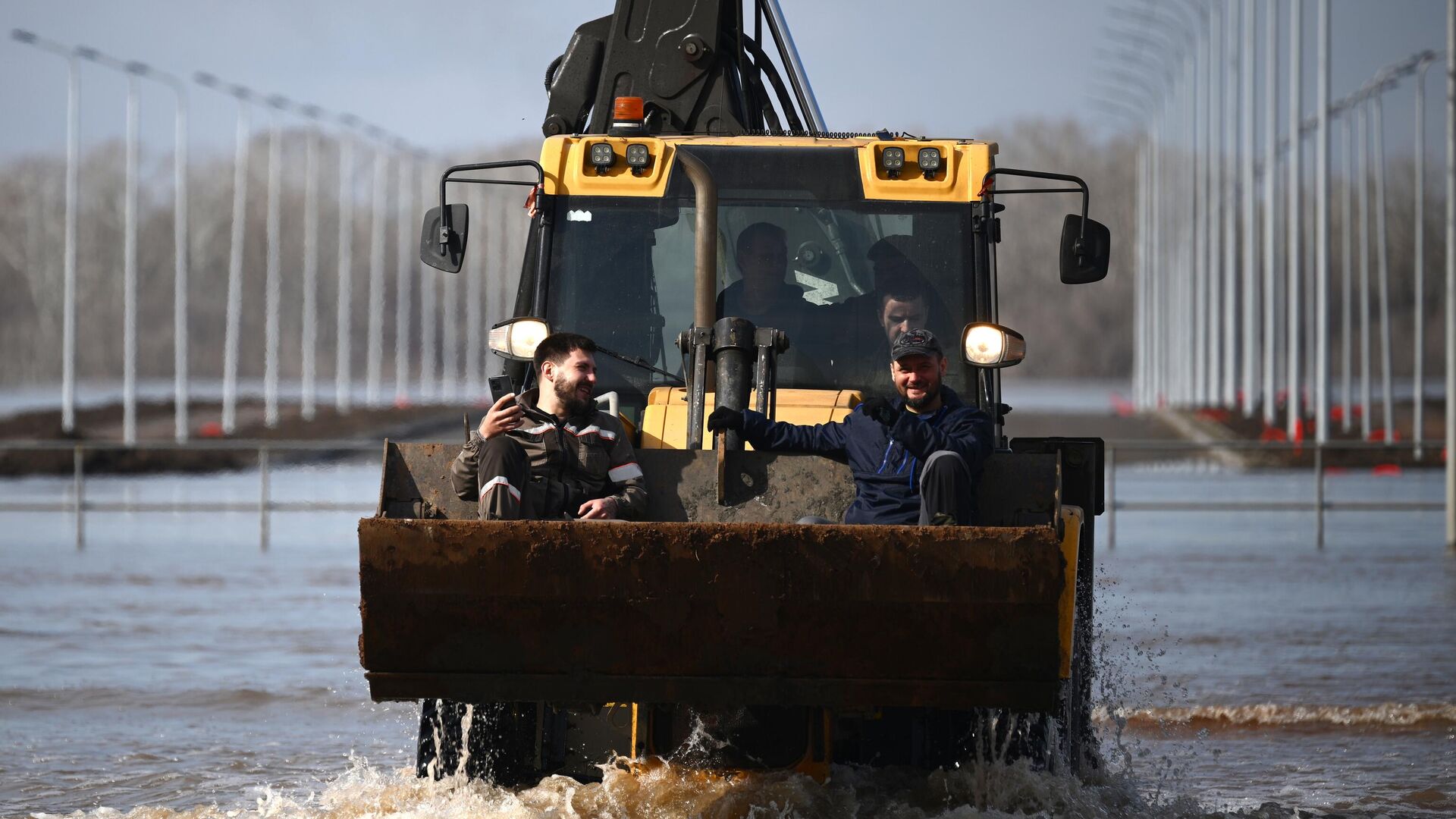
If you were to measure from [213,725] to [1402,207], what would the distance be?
98.6m

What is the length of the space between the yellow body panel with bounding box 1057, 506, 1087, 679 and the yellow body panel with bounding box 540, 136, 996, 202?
2.42 m

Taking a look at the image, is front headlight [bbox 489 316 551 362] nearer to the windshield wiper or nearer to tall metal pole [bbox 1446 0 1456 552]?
the windshield wiper

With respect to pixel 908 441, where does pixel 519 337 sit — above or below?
above

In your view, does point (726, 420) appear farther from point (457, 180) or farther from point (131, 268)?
point (131, 268)

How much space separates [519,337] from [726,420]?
1.58 metres

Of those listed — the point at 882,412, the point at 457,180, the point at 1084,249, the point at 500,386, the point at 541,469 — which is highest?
the point at 457,180

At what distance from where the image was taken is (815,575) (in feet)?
20.6

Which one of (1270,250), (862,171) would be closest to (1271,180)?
(1270,250)

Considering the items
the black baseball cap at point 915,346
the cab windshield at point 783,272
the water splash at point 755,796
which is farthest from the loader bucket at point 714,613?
the cab windshield at point 783,272

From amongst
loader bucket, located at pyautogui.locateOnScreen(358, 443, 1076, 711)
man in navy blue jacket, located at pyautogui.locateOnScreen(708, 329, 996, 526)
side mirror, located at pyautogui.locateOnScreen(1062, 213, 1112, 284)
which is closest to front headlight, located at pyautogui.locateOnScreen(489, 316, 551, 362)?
man in navy blue jacket, located at pyautogui.locateOnScreen(708, 329, 996, 526)

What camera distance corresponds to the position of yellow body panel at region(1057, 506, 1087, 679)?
6441 millimetres

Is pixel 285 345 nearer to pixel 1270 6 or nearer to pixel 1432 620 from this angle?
pixel 1270 6

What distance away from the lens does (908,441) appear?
6.96 metres

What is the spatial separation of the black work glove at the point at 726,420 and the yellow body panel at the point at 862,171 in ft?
6.74
